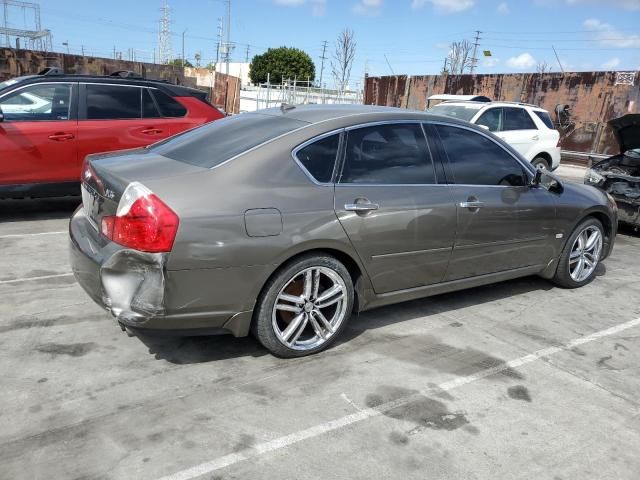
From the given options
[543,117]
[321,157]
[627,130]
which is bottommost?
[321,157]

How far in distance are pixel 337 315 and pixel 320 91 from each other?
2921 centimetres

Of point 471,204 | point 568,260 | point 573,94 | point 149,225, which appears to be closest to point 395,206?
point 471,204

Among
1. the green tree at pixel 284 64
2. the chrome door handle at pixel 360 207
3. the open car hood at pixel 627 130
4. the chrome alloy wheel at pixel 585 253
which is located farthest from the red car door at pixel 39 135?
the green tree at pixel 284 64

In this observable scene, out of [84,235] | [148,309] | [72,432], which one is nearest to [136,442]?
[72,432]

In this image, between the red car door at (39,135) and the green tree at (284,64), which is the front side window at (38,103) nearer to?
the red car door at (39,135)

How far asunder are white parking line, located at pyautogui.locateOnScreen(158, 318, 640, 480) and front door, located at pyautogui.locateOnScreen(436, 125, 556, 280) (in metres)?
0.83

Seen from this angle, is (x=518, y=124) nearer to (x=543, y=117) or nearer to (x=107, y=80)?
(x=543, y=117)

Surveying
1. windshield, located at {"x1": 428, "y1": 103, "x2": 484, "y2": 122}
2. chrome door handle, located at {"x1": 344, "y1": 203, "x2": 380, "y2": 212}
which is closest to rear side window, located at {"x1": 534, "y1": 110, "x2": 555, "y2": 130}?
windshield, located at {"x1": 428, "y1": 103, "x2": 484, "y2": 122}

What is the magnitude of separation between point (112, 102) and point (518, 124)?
311 inches

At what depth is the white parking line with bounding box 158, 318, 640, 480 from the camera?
2496 mm

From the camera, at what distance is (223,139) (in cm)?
376

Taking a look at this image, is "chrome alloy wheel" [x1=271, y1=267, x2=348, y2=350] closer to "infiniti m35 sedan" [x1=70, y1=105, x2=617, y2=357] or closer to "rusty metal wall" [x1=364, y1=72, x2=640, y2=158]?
"infiniti m35 sedan" [x1=70, y1=105, x2=617, y2=357]

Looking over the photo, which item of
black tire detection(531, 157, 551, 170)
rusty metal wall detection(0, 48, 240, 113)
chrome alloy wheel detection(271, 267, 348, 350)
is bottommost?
chrome alloy wheel detection(271, 267, 348, 350)

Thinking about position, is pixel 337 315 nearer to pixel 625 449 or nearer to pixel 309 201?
pixel 309 201
